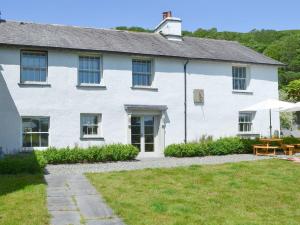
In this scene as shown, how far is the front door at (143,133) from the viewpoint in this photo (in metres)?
22.8

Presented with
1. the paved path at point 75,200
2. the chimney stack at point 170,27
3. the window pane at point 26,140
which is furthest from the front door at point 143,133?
the chimney stack at point 170,27

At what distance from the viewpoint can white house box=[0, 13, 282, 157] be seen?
20406 millimetres

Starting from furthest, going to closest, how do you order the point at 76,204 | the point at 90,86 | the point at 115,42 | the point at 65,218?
the point at 115,42 < the point at 90,86 < the point at 76,204 < the point at 65,218

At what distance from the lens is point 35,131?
807 inches

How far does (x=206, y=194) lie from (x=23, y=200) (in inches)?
186

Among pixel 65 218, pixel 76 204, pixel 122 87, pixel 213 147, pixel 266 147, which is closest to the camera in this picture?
pixel 65 218

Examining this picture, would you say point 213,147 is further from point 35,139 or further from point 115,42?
point 35,139

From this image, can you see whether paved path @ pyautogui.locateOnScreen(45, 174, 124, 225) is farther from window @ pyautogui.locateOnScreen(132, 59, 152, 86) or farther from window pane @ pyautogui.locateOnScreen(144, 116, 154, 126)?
window @ pyautogui.locateOnScreen(132, 59, 152, 86)

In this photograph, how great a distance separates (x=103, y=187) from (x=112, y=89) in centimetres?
1057

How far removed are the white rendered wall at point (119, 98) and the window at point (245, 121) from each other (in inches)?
12.9

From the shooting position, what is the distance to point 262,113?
2628cm

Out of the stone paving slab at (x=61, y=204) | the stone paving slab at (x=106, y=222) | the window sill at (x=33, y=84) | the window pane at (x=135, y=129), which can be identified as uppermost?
the window sill at (x=33, y=84)

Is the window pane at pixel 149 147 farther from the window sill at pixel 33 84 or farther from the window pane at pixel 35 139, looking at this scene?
the window sill at pixel 33 84

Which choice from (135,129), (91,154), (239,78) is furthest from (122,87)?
(239,78)
